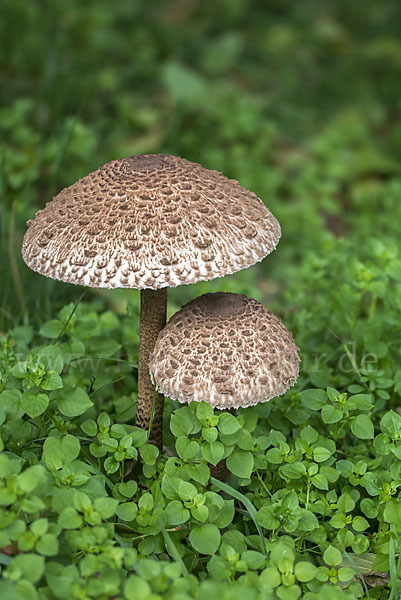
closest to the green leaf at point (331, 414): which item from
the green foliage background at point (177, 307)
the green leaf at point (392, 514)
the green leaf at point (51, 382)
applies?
the green foliage background at point (177, 307)

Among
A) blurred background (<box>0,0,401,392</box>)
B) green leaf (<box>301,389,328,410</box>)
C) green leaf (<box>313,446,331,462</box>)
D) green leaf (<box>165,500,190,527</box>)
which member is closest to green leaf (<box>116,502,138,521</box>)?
green leaf (<box>165,500,190,527</box>)

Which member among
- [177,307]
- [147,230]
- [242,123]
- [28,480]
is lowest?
[177,307]

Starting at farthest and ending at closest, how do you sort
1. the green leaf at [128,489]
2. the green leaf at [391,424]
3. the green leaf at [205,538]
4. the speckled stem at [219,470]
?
the speckled stem at [219,470]
the green leaf at [391,424]
the green leaf at [128,489]
the green leaf at [205,538]

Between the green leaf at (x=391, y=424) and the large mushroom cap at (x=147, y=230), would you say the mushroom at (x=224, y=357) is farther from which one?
the green leaf at (x=391, y=424)

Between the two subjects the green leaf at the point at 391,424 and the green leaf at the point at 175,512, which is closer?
the green leaf at the point at 175,512

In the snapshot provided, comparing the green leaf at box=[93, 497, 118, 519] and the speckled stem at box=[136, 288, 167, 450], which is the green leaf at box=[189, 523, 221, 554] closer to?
the green leaf at box=[93, 497, 118, 519]

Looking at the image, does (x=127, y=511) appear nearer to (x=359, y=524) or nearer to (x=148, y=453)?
(x=148, y=453)

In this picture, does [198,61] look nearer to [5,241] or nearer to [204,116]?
[204,116]

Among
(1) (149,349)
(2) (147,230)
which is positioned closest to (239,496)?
(1) (149,349)
